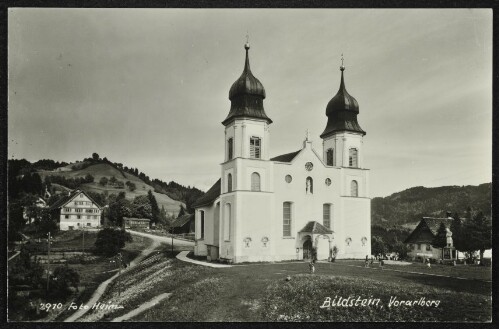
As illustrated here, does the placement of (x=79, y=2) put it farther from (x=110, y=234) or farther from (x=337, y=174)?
(x=337, y=174)

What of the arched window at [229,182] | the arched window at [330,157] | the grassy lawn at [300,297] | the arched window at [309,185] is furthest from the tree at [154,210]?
the arched window at [330,157]

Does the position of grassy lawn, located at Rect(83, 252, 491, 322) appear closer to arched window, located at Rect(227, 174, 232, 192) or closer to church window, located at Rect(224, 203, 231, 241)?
church window, located at Rect(224, 203, 231, 241)

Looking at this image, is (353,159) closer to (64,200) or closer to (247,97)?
(247,97)

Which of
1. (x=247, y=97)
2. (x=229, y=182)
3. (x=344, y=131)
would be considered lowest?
(x=229, y=182)

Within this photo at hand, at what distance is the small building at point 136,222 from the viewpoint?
98.0 ft

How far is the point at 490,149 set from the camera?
1842cm

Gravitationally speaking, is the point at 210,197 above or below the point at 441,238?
above

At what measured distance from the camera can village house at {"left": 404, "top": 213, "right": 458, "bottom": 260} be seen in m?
28.4

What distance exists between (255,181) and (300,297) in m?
12.6

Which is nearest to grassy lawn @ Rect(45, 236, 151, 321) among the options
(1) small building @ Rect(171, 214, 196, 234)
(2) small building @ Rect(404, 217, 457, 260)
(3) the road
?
(3) the road

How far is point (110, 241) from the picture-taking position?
26.2 metres

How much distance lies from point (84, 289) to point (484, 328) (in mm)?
16037

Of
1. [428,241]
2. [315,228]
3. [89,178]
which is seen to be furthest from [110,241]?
[428,241]

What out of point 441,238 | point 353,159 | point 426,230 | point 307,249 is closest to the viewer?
point 441,238
